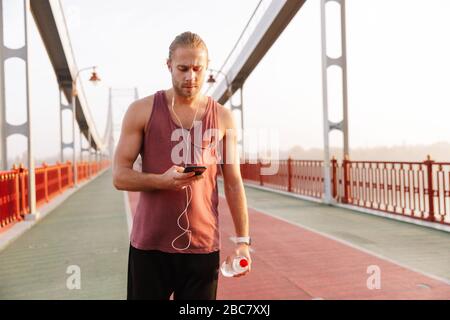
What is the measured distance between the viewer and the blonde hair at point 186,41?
175 centimetres

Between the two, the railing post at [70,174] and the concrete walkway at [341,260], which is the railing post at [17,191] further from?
the railing post at [70,174]

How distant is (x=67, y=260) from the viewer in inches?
226

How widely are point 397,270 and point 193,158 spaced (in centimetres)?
382

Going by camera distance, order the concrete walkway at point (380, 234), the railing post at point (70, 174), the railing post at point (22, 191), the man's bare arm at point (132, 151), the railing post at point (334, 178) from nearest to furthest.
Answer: the man's bare arm at point (132, 151) → the concrete walkway at point (380, 234) → the railing post at point (22, 191) → the railing post at point (334, 178) → the railing post at point (70, 174)

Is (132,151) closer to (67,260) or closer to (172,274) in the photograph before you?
(172,274)

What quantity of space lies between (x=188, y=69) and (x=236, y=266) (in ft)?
2.57

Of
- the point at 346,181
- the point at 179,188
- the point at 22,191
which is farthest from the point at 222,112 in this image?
the point at 346,181

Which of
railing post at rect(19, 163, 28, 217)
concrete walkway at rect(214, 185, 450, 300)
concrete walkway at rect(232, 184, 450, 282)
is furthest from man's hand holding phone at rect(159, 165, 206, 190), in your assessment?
railing post at rect(19, 163, 28, 217)

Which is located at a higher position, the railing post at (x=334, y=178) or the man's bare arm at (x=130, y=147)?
the man's bare arm at (x=130, y=147)

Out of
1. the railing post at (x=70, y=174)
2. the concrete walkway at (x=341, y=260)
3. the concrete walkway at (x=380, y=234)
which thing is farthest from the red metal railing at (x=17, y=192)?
the railing post at (x=70, y=174)

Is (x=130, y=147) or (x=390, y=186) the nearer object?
(x=130, y=147)

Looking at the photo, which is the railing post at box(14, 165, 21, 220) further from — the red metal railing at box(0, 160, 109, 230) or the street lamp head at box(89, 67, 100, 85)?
the street lamp head at box(89, 67, 100, 85)

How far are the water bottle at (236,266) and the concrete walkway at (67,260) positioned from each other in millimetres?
2525

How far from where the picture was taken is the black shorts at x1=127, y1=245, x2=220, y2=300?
182 centimetres
